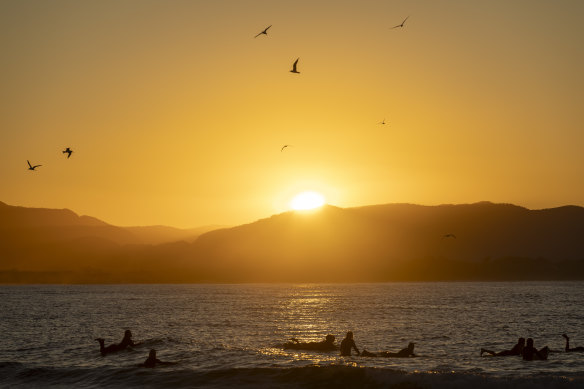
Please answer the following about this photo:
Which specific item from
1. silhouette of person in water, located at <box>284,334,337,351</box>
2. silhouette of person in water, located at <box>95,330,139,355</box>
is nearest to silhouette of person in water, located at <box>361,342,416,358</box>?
silhouette of person in water, located at <box>284,334,337,351</box>

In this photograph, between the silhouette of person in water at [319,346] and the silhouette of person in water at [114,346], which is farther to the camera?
the silhouette of person in water at [319,346]

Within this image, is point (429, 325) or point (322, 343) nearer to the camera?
point (322, 343)

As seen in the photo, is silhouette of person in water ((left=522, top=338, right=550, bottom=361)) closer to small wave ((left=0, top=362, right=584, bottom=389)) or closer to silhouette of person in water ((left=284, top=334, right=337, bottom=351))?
small wave ((left=0, top=362, right=584, bottom=389))

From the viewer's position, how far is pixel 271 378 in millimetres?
31547

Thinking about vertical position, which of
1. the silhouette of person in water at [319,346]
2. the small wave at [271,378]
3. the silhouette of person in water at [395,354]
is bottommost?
the small wave at [271,378]

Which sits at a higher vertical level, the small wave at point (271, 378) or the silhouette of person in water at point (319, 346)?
the silhouette of person in water at point (319, 346)

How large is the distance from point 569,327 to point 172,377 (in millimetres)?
45972

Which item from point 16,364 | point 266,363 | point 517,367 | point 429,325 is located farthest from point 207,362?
point 429,325

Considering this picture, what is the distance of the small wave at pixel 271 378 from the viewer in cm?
2861

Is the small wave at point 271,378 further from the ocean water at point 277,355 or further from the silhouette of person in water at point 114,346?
the silhouette of person in water at point 114,346

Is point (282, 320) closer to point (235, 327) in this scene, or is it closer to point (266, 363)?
point (235, 327)

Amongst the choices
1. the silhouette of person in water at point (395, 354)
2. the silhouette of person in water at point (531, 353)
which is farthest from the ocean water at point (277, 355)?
the silhouette of person in water at point (395, 354)

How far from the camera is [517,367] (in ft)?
112

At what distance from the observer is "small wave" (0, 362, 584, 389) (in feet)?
93.9
